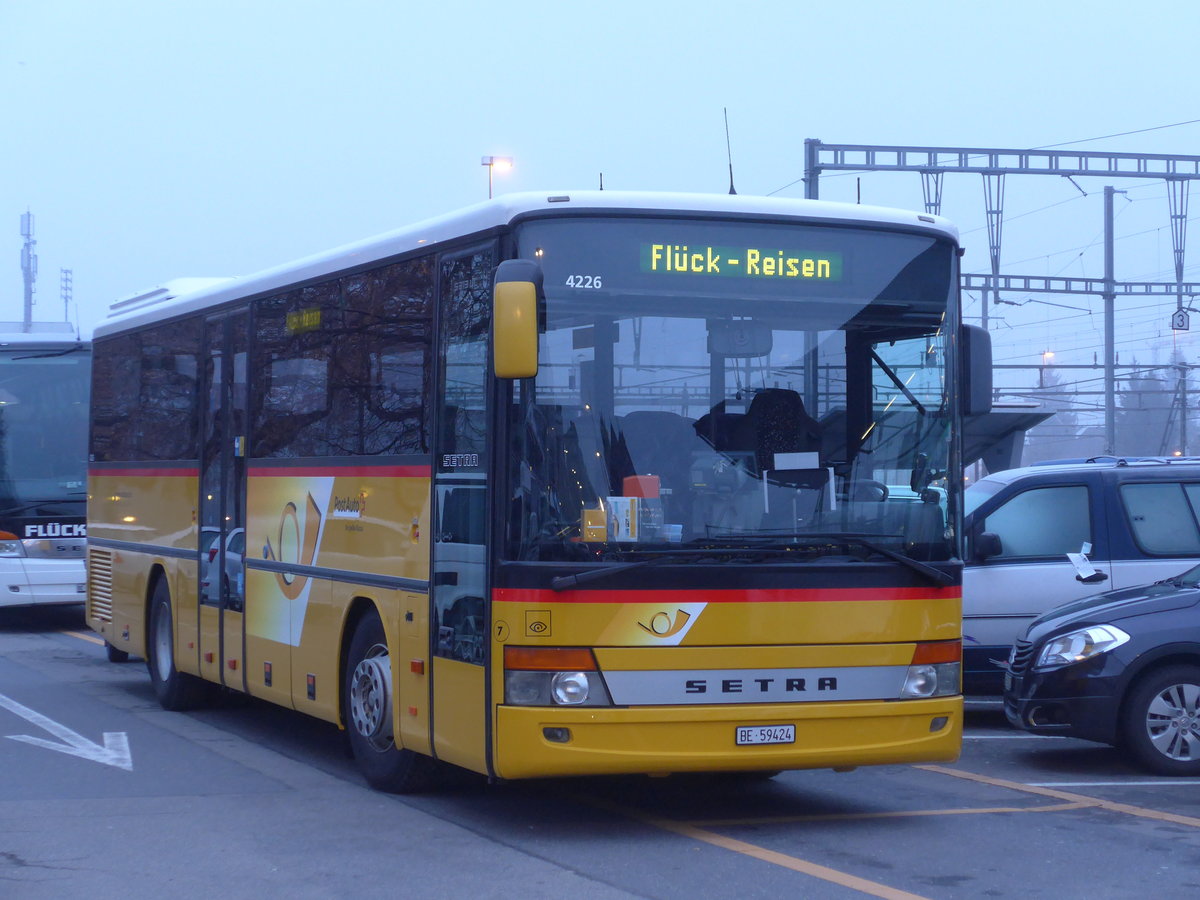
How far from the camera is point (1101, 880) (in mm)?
6680

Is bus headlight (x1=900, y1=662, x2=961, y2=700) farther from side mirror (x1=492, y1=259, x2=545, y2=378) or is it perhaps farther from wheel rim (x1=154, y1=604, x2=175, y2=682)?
wheel rim (x1=154, y1=604, x2=175, y2=682)

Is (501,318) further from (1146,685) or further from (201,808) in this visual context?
(1146,685)

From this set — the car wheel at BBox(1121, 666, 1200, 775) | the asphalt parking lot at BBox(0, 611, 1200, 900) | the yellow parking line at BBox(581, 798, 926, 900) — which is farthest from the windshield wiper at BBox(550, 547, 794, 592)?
the car wheel at BBox(1121, 666, 1200, 775)

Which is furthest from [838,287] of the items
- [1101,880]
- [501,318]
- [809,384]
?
[1101,880]

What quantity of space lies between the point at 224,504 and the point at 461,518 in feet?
13.3

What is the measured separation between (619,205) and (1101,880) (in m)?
3.79

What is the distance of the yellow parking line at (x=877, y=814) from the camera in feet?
26.0

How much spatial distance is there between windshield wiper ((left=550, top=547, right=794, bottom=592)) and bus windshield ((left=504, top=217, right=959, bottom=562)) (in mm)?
31

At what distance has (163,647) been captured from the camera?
41.6ft

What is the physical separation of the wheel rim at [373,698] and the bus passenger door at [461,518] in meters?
0.78

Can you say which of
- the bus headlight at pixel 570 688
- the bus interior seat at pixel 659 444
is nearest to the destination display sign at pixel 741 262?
the bus interior seat at pixel 659 444

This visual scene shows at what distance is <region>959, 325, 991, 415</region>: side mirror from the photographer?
25.8 feet

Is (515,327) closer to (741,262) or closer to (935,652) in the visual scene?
(741,262)

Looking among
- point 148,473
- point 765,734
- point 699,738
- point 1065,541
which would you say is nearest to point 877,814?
point 765,734
